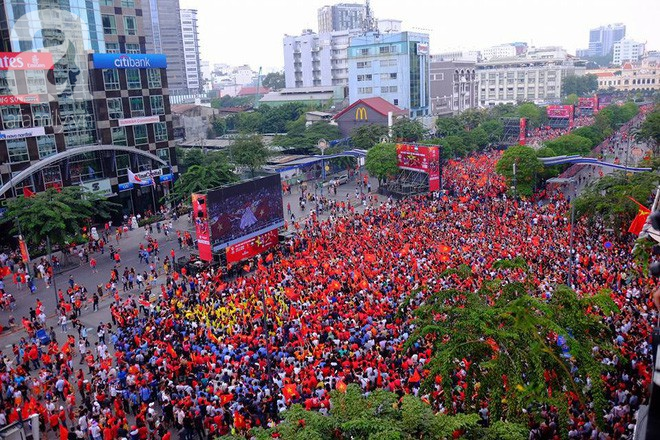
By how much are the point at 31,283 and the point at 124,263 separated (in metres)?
5.55

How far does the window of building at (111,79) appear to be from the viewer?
43750 mm

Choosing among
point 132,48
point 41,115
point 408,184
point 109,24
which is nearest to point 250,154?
point 132,48

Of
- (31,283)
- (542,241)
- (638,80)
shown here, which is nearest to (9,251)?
(31,283)

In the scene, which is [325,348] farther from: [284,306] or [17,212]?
[17,212]

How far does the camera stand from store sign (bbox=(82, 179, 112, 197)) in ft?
139

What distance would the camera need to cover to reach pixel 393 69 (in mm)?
78438

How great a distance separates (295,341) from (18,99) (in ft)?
97.7

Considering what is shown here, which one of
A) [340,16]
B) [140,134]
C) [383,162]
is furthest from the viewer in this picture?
[340,16]

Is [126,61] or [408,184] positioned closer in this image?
[126,61]

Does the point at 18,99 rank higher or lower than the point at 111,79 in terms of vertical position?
lower

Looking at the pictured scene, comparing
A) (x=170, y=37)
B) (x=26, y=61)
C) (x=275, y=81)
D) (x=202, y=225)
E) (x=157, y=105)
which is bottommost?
(x=202, y=225)

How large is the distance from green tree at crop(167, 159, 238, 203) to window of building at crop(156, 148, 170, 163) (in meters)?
6.07

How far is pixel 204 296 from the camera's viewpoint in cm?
2514

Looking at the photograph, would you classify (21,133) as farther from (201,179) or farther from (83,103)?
(201,179)
